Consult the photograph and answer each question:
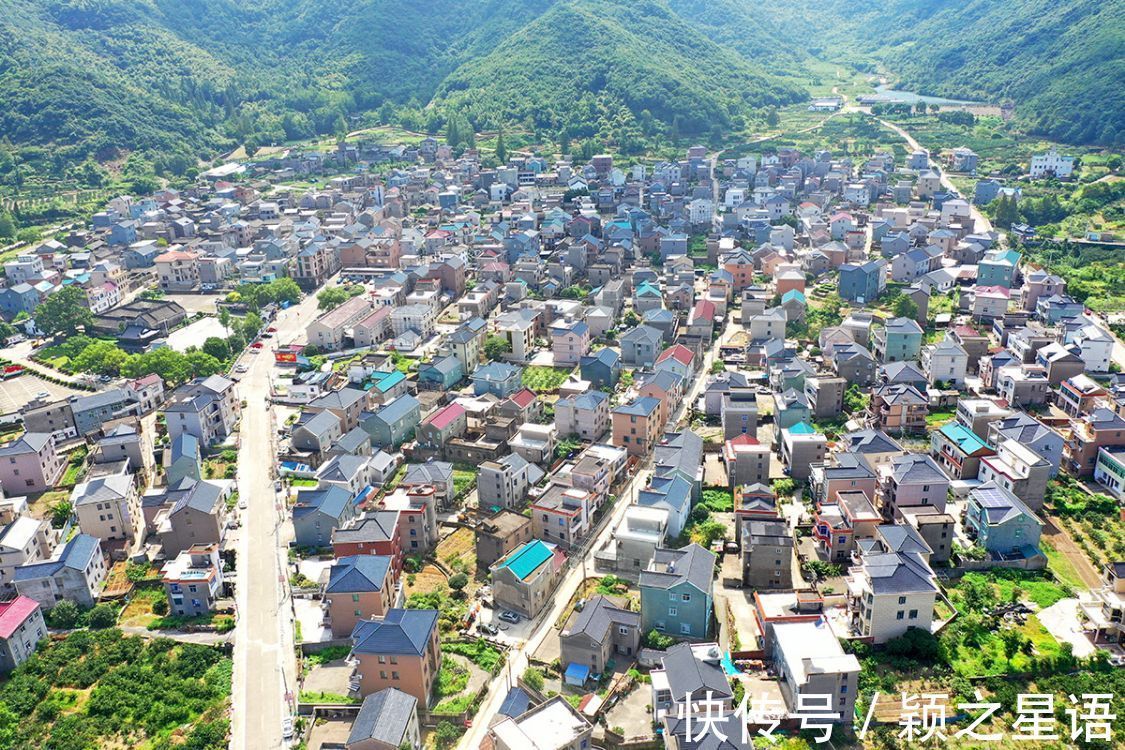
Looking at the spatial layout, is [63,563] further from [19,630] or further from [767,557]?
[767,557]

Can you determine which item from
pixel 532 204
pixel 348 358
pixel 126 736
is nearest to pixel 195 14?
pixel 532 204

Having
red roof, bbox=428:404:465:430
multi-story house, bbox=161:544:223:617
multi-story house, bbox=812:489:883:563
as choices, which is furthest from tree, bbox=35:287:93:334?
multi-story house, bbox=812:489:883:563

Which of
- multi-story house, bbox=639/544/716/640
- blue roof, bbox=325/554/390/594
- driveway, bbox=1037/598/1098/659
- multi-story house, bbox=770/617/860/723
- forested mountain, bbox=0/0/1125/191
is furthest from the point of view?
forested mountain, bbox=0/0/1125/191

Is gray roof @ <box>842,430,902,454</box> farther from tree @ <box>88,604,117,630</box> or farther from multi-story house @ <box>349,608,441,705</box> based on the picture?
tree @ <box>88,604,117,630</box>

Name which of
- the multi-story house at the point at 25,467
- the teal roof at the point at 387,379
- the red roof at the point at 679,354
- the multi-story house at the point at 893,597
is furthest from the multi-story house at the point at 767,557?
the multi-story house at the point at 25,467

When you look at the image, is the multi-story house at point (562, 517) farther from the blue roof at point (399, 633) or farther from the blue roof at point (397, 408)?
the blue roof at point (397, 408)
